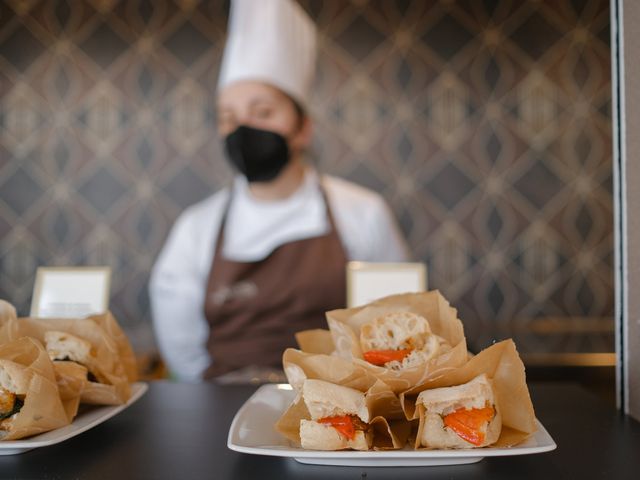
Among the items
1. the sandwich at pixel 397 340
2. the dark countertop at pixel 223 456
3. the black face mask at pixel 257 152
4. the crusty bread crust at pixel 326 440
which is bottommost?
the dark countertop at pixel 223 456

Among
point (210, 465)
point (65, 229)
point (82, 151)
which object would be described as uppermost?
point (82, 151)

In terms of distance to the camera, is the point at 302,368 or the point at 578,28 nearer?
the point at 302,368

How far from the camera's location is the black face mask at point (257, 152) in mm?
2189

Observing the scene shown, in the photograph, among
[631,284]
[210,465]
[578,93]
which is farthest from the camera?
[578,93]

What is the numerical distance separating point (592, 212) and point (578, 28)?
2.13ft

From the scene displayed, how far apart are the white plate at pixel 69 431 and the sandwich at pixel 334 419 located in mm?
253

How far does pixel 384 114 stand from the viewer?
2.19 meters

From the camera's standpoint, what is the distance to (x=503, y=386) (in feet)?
2.22

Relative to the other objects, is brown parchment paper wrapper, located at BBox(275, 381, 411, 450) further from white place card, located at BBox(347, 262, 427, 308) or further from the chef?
the chef

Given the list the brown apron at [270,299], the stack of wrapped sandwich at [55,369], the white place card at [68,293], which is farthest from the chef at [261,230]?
the stack of wrapped sandwich at [55,369]

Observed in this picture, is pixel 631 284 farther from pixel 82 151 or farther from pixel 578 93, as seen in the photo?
pixel 82 151

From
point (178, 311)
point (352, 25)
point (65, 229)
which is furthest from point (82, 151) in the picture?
point (352, 25)

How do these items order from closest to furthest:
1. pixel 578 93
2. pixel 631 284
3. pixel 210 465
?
pixel 210 465
pixel 631 284
pixel 578 93

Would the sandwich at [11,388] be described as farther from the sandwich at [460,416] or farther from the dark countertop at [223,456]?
the sandwich at [460,416]
